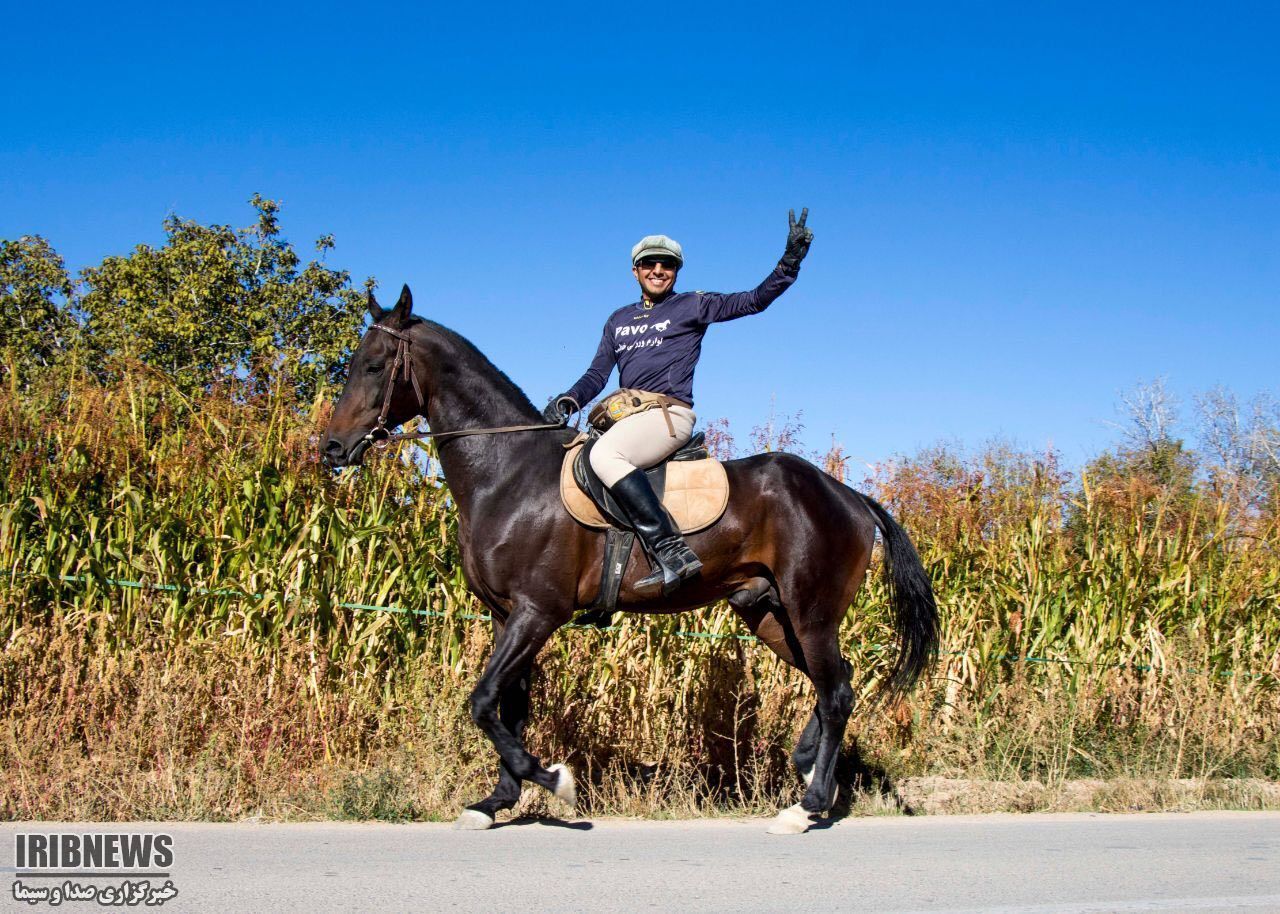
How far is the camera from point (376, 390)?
247 inches

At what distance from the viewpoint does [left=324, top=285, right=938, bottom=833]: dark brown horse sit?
6.03m

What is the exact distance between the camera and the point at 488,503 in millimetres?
6262

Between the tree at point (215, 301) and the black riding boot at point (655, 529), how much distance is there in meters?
20.3

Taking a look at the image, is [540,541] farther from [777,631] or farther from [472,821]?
[777,631]

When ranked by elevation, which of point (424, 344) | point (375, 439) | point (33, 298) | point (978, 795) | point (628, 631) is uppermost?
point (33, 298)

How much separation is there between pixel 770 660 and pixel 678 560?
2601mm

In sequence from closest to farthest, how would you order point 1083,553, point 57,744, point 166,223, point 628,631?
point 57,744 < point 628,631 < point 1083,553 < point 166,223

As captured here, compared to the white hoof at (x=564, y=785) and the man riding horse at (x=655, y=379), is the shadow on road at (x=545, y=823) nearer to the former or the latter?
the white hoof at (x=564, y=785)

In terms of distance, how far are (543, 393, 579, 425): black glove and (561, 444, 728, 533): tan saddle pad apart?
0.67 ft

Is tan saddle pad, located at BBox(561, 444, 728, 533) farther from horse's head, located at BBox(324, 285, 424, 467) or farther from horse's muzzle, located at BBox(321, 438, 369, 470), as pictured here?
horse's muzzle, located at BBox(321, 438, 369, 470)

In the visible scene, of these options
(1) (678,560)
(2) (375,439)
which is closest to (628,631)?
(1) (678,560)

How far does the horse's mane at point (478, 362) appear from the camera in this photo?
6527mm

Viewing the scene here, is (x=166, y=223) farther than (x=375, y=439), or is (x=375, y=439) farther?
(x=166, y=223)

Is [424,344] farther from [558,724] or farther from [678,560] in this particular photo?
[558,724]
